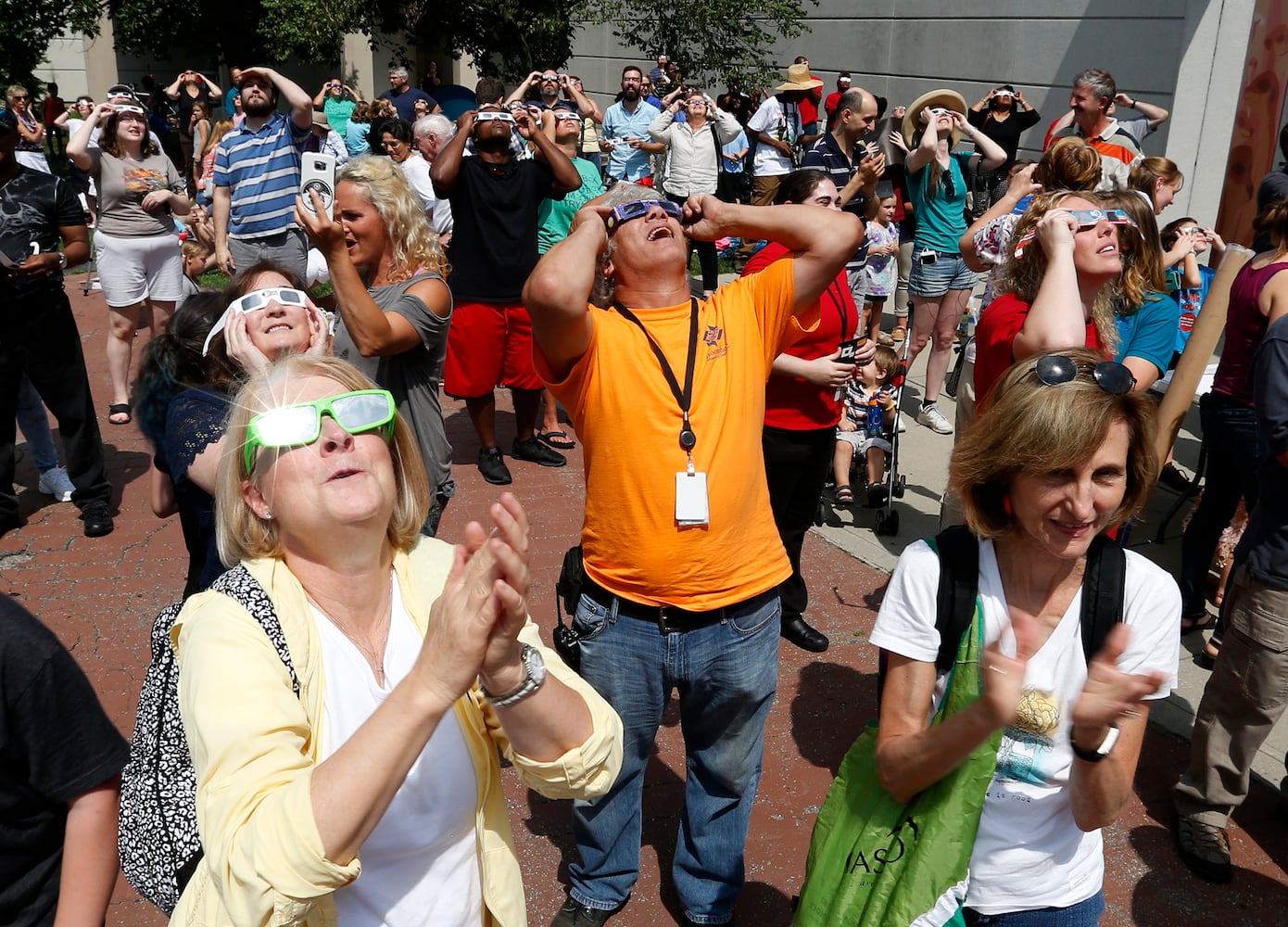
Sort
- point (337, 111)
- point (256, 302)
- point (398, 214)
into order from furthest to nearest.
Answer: point (337, 111)
point (398, 214)
point (256, 302)

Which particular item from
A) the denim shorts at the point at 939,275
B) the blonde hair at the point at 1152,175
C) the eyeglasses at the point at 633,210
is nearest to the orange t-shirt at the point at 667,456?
the eyeglasses at the point at 633,210

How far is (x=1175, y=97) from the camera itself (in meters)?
11.4

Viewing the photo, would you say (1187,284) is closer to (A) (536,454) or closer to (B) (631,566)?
(A) (536,454)

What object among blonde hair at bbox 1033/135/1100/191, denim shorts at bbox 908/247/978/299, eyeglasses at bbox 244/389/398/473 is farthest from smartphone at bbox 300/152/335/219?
denim shorts at bbox 908/247/978/299

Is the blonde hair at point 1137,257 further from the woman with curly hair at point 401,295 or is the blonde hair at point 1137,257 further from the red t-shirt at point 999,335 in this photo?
the woman with curly hair at point 401,295

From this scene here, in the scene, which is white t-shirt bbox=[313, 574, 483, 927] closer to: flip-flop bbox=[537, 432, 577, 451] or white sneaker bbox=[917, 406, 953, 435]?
flip-flop bbox=[537, 432, 577, 451]

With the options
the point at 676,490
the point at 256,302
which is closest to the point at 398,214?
the point at 256,302

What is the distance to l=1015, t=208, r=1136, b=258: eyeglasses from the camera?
3.38 metres

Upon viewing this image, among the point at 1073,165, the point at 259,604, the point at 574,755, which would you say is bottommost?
the point at 574,755

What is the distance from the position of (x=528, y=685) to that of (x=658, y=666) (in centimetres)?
134

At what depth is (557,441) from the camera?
798 centimetres

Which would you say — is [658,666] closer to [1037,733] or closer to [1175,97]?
[1037,733]

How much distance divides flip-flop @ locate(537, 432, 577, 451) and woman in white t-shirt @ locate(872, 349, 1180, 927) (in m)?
5.79

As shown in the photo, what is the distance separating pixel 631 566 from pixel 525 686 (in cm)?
125
